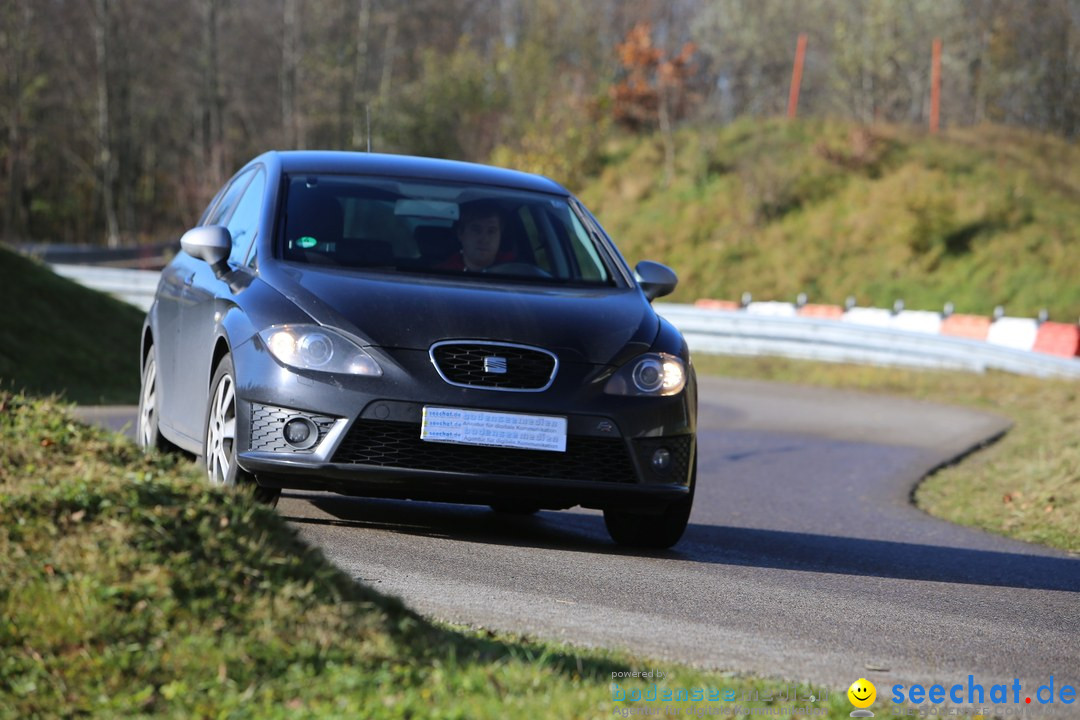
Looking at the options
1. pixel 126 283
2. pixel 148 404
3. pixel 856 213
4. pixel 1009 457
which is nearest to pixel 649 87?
pixel 856 213

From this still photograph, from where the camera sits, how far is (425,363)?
6.64 m

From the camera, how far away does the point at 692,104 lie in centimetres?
4516

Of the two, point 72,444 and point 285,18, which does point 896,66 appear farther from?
point 72,444

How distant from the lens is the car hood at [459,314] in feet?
22.0

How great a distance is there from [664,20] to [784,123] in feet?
116

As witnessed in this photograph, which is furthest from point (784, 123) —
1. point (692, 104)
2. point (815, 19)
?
point (815, 19)

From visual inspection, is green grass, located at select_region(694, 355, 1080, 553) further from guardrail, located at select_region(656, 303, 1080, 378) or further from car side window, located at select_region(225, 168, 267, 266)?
car side window, located at select_region(225, 168, 267, 266)

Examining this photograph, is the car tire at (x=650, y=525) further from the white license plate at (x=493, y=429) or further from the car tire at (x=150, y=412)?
the car tire at (x=150, y=412)

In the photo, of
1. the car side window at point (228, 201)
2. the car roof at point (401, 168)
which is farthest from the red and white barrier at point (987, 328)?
the car side window at point (228, 201)

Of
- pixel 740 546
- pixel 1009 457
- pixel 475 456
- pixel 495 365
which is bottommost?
pixel 1009 457

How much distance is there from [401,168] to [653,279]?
1357mm

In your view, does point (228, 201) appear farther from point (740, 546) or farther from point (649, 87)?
point (649, 87)

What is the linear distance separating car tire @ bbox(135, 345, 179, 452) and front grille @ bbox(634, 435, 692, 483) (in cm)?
281

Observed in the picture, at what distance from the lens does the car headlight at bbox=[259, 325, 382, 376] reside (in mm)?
6613
